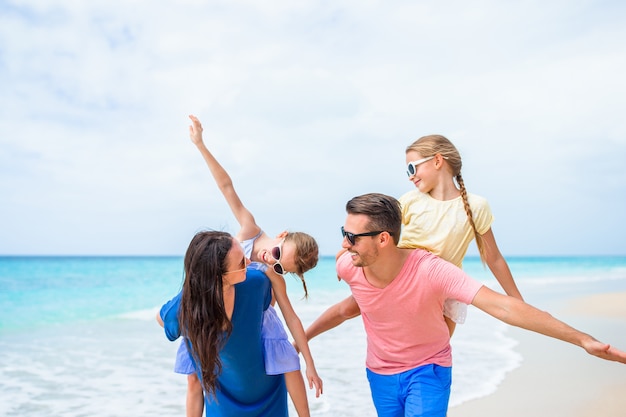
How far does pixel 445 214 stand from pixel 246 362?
1456 millimetres

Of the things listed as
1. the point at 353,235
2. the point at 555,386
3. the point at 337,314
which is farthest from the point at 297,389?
the point at 555,386

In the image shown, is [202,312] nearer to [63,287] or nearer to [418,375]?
[418,375]

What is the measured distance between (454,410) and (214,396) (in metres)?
3.02

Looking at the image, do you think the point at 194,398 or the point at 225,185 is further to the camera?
the point at 225,185

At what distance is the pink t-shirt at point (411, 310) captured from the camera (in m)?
3.21

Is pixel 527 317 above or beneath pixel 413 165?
beneath

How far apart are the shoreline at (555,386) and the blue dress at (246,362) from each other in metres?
2.52

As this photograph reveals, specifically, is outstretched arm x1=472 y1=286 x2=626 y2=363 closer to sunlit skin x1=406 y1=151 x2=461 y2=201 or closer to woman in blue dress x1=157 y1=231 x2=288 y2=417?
sunlit skin x1=406 y1=151 x2=461 y2=201

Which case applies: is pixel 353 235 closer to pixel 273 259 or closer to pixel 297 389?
pixel 273 259

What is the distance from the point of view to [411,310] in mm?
3266

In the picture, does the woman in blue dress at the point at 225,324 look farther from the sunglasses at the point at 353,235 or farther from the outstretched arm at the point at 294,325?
the sunglasses at the point at 353,235

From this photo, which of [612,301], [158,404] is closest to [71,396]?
[158,404]

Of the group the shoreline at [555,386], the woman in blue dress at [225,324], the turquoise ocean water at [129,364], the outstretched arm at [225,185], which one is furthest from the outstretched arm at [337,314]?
the shoreline at [555,386]

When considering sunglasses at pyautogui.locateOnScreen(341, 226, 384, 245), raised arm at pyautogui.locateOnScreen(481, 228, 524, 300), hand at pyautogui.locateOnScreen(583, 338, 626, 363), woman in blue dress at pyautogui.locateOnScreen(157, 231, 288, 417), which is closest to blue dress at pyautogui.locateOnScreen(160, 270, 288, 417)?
woman in blue dress at pyautogui.locateOnScreen(157, 231, 288, 417)
